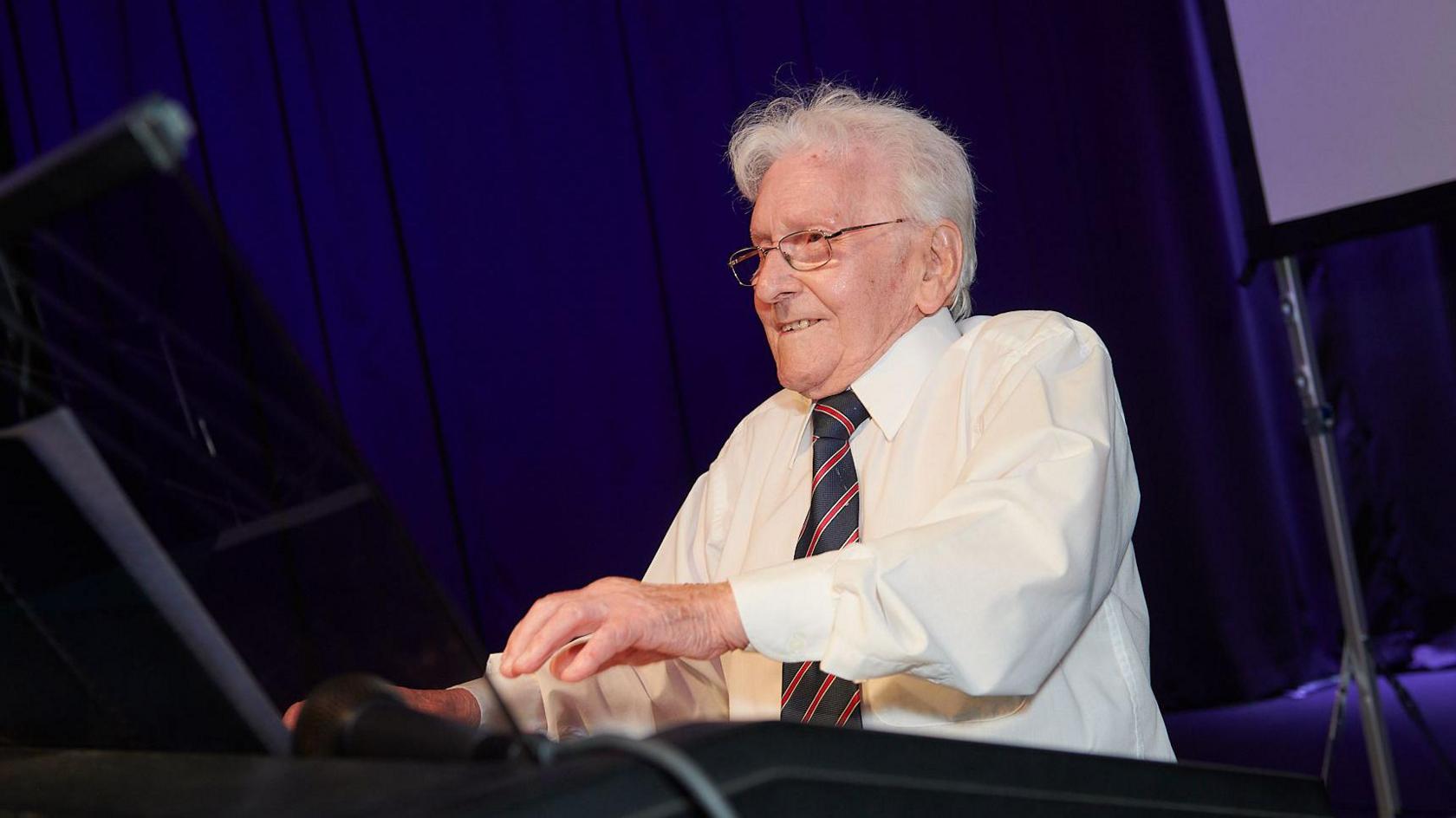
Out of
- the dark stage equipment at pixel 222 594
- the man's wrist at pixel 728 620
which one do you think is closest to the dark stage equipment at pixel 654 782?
the dark stage equipment at pixel 222 594

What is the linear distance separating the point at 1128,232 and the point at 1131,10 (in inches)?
24.7

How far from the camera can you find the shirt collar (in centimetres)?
161

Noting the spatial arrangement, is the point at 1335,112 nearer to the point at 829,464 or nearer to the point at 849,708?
the point at 829,464

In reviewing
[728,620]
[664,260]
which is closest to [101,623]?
[728,620]

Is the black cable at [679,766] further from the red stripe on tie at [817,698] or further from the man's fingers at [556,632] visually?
the red stripe on tie at [817,698]

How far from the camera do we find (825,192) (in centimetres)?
170

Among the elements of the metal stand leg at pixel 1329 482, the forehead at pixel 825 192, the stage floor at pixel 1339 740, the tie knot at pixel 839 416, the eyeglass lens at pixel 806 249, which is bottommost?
the stage floor at pixel 1339 740

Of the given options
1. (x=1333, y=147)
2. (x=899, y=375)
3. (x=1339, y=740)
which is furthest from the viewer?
(x=1339, y=740)

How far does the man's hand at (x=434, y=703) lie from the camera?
22.2 inches

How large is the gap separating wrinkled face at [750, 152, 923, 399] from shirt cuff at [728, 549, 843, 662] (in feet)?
2.09

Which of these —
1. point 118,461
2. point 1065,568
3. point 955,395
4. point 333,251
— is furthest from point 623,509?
point 118,461

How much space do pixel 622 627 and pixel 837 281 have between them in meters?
0.83

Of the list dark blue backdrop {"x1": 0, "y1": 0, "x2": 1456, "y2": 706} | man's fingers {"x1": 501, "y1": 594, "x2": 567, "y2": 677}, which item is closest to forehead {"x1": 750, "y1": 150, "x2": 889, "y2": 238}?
man's fingers {"x1": 501, "y1": 594, "x2": 567, "y2": 677}

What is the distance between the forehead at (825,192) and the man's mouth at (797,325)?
0.12 metres
